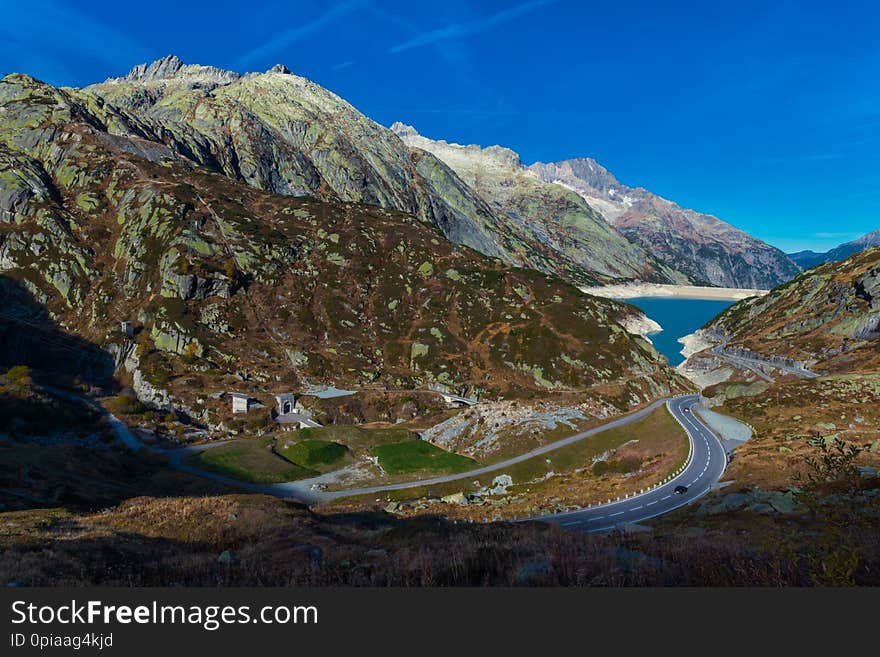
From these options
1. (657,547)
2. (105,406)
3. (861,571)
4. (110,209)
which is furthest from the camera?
(110,209)

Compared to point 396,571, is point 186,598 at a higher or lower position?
higher

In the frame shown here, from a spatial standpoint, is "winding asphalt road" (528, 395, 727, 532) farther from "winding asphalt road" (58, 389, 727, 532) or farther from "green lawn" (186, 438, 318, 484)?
"green lawn" (186, 438, 318, 484)

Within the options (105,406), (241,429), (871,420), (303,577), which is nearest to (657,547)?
(303,577)

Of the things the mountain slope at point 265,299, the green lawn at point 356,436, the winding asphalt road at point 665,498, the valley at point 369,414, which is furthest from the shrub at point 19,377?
the winding asphalt road at point 665,498

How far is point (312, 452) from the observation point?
81688 mm

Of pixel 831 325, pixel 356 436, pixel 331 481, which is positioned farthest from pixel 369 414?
pixel 831 325

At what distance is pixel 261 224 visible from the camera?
18438cm

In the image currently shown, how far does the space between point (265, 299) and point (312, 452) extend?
282 feet

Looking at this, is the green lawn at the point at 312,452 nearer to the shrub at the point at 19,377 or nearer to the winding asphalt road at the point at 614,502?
the winding asphalt road at the point at 614,502

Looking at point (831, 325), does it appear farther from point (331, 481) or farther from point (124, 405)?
point (124, 405)

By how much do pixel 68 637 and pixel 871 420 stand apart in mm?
76377

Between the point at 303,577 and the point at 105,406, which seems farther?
the point at 105,406

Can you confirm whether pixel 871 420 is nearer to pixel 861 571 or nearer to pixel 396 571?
pixel 861 571

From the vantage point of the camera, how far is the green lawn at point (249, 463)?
7369cm
